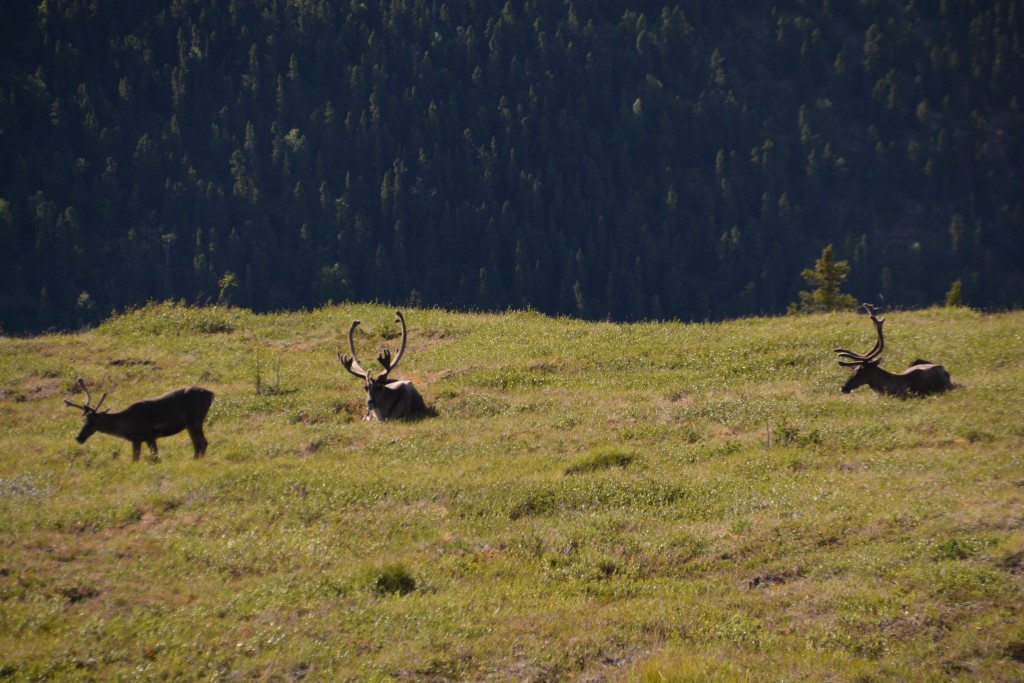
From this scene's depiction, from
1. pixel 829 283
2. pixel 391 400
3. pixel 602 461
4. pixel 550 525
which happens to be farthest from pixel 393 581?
pixel 829 283

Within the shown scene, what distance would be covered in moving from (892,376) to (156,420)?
1532 cm

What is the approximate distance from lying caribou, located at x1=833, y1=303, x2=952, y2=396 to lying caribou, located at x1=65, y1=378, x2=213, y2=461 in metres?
13.7

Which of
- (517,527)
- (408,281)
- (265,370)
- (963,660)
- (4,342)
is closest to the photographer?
(963,660)

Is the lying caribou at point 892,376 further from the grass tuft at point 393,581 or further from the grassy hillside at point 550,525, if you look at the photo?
the grass tuft at point 393,581

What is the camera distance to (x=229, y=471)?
66.3 feet

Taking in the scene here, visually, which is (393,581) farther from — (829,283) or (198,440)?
(829,283)

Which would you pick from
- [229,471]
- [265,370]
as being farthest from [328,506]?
[265,370]

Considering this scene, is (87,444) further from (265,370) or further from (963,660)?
(963,660)

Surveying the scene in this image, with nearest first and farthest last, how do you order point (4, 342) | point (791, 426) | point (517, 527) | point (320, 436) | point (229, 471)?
point (517, 527) → point (229, 471) → point (791, 426) → point (320, 436) → point (4, 342)

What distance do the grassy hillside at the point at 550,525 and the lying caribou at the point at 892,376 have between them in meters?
0.76

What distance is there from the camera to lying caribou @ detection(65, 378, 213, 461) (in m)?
22.0

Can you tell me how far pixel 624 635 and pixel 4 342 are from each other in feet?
86.9

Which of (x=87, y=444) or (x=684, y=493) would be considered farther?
(x=87, y=444)

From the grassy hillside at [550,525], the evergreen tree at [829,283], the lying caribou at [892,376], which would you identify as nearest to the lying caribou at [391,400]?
the grassy hillside at [550,525]
